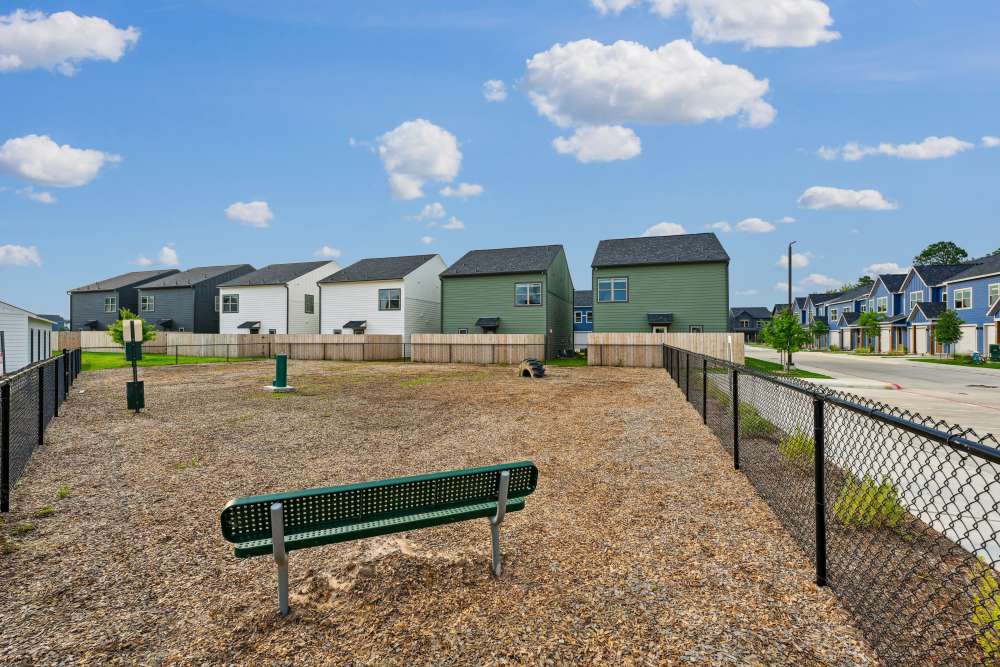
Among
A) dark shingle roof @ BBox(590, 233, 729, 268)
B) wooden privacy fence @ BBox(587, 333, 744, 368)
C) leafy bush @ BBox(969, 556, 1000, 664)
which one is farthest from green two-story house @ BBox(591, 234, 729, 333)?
leafy bush @ BBox(969, 556, 1000, 664)

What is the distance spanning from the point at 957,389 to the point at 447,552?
67.6 feet

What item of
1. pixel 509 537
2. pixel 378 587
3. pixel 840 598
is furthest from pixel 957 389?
pixel 378 587

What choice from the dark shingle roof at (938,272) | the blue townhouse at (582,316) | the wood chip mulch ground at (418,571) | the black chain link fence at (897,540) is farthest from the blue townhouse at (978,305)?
the wood chip mulch ground at (418,571)

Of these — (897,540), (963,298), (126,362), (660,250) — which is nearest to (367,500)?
(897,540)

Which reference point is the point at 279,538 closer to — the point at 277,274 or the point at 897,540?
the point at 897,540

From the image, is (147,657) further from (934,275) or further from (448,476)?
(934,275)

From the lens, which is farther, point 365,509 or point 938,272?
point 938,272

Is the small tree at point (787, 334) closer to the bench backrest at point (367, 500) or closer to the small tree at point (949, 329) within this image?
the small tree at point (949, 329)

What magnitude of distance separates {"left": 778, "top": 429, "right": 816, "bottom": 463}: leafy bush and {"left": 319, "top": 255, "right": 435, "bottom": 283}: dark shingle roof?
32428 mm

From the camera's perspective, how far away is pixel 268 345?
124 feet

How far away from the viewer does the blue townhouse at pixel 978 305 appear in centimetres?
3544

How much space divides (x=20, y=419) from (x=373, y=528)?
7611 millimetres

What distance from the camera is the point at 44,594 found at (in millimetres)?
3615

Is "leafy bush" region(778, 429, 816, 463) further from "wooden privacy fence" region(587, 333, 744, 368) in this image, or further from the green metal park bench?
"wooden privacy fence" region(587, 333, 744, 368)
